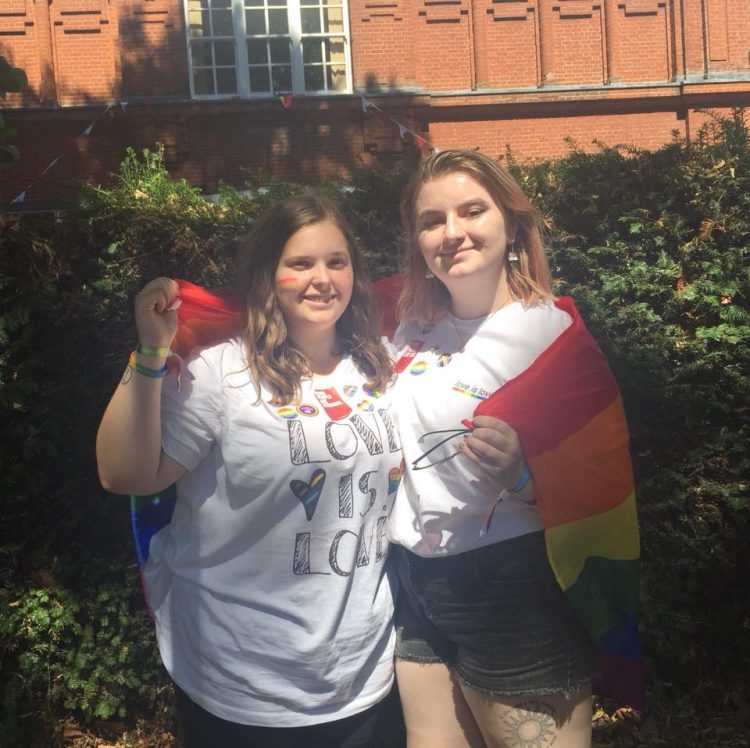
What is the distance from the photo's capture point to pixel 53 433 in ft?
10.8

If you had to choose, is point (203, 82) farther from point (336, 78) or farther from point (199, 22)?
point (336, 78)

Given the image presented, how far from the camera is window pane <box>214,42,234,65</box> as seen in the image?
1320cm

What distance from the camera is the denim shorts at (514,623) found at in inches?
72.4

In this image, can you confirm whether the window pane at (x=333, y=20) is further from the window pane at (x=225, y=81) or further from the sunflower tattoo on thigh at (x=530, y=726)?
the sunflower tattoo on thigh at (x=530, y=726)

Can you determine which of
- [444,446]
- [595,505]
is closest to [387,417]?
[444,446]

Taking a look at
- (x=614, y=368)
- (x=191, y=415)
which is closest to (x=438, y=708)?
(x=191, y=415)

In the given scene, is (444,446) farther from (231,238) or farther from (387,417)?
(231,238)

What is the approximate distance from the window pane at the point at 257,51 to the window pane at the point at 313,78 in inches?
33.3

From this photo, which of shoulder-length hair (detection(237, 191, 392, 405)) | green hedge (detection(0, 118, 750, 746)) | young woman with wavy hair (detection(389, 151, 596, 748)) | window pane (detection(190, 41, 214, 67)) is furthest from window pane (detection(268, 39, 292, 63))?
young woman with wavy hair (detection(389, 151, 596, 748))

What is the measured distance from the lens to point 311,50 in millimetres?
13391

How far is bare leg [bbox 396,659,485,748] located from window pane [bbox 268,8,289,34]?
13.8 meters

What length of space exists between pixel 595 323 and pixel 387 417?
1.75 meters

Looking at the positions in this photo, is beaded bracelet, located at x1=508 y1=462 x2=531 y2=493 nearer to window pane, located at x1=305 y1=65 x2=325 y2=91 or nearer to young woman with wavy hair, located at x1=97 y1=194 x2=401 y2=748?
young woman with wavy hair, located at x1=97 y1=194 x2=401 y2=748

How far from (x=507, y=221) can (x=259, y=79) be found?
41.8 ft
